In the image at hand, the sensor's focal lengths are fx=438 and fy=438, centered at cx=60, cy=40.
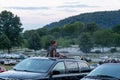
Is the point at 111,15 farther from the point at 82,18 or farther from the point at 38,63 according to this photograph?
the point at 38,63

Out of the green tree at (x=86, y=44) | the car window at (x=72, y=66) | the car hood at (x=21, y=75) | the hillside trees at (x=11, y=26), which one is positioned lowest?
the car hood at (x=21, y=75)

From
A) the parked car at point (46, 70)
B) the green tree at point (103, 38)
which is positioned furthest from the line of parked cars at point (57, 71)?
the green tree at point (103, 38)

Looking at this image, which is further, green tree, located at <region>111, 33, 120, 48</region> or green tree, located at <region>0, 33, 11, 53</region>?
green tree, located at <region>111, 33, 120, 48</region>

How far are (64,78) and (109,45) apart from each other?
415 feet

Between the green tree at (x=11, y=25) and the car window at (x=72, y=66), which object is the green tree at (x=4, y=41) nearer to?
the green tree at (x=11, y=25)

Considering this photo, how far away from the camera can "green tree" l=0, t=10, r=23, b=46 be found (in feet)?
307

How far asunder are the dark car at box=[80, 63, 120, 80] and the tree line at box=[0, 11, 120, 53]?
7621 centimetres

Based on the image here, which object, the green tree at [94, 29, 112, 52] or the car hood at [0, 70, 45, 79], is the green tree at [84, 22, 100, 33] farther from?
the car hood at [0, 70, 45, 79]

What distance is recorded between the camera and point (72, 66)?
13891 millimetres

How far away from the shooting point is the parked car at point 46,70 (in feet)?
40.7

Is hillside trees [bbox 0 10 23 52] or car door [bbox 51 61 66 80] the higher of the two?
hillside trees [bbox 0 10 23 52]

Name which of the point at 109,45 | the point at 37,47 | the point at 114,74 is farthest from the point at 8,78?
the point at 109,45

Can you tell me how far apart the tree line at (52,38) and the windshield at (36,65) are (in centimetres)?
7446

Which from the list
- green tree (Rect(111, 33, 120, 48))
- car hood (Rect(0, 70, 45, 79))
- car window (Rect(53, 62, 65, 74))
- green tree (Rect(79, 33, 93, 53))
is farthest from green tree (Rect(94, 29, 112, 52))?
car hood (Rect(0, 70, 45, 79))
